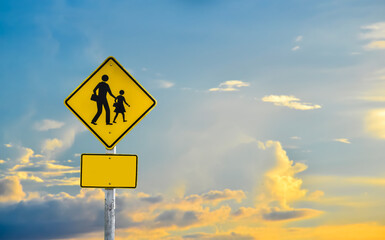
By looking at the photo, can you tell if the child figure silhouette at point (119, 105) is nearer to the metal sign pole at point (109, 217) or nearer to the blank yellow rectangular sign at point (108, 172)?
the blank yellow rectangular sign at point (108, 172)

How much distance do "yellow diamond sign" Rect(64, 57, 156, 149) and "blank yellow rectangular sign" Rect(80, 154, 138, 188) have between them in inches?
9.9

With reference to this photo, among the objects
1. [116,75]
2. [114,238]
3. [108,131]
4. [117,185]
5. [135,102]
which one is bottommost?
[114,238]

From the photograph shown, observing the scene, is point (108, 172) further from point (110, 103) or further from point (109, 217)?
point (110, 103)

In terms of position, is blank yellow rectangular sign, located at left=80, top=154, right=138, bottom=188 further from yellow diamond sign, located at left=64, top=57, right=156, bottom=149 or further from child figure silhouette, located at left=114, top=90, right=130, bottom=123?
Answer: child figure silhouette, located at left=114, top=90, right=130, bottom=123

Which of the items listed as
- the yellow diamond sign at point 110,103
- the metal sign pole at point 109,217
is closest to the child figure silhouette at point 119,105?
the yellow diamond sign at point 110,103

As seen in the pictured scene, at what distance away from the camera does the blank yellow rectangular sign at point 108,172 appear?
18.4ft

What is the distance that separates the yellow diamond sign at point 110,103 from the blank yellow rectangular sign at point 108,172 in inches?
9.9

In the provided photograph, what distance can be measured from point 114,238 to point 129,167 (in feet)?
3.04

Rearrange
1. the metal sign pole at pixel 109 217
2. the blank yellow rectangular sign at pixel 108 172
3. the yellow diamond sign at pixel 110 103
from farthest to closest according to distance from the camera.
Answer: the yellow diamond sign at pixel 110 103, the blank yellow rectangular sign at pixel 108 172, the metal sign pole at pixel 109 217

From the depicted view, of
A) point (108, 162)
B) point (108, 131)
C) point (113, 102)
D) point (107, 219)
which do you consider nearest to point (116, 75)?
point (113, 102)

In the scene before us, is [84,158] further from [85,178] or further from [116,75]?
[116,75]

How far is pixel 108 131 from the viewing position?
578 centimetres

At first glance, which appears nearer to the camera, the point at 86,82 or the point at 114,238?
the point at 114,238

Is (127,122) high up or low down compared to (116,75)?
down
